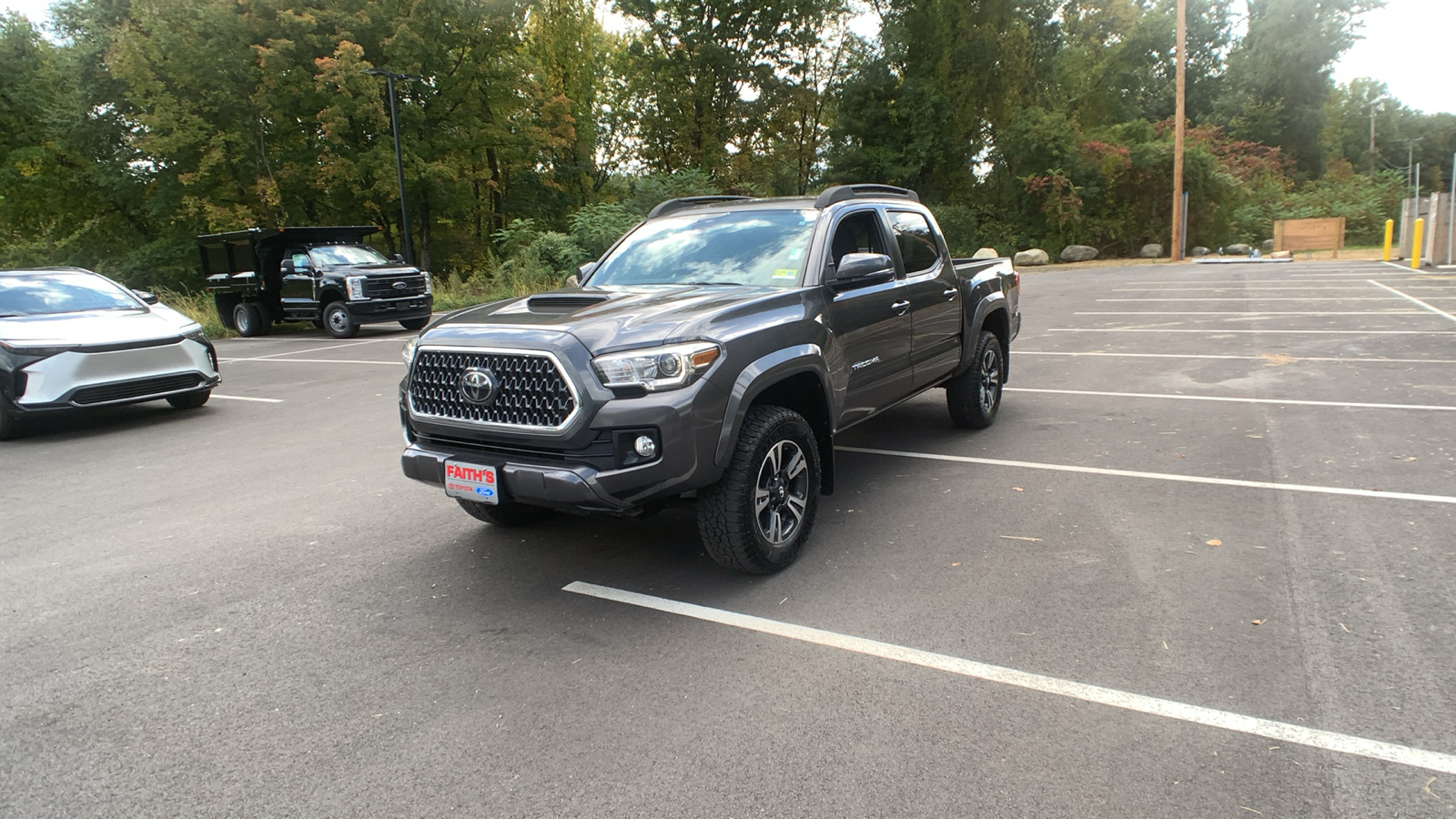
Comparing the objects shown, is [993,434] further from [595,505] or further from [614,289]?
[595,505]

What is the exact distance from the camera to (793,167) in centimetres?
4441

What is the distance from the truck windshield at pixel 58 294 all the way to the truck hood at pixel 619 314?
6704mm

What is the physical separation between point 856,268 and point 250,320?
61.8 ft

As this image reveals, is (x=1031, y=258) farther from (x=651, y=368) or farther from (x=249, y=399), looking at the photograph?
(x=651, y=368)

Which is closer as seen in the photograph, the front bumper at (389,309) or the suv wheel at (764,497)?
the suv wheel at (764,497)

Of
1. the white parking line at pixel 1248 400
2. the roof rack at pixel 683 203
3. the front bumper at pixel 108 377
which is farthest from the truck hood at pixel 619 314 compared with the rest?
the front bumper at pixel 108 377

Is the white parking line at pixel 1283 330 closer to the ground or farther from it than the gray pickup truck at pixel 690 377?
closer to the ground

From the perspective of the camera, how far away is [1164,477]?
5746 millimetres

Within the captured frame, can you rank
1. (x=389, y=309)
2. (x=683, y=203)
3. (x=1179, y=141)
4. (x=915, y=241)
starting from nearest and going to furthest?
(x=683, y=203)
(x=915, y=241)
(x=389, y=309)
(x=1179, y=141)

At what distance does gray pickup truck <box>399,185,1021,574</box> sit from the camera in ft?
12.4

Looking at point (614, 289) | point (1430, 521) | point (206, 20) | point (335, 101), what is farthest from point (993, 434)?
point (206, 20)

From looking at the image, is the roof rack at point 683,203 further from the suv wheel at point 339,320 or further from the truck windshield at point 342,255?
the truck windshield at point 342,255

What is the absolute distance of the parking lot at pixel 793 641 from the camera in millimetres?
2732

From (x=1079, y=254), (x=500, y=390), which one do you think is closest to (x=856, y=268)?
(x=500, y=390)
